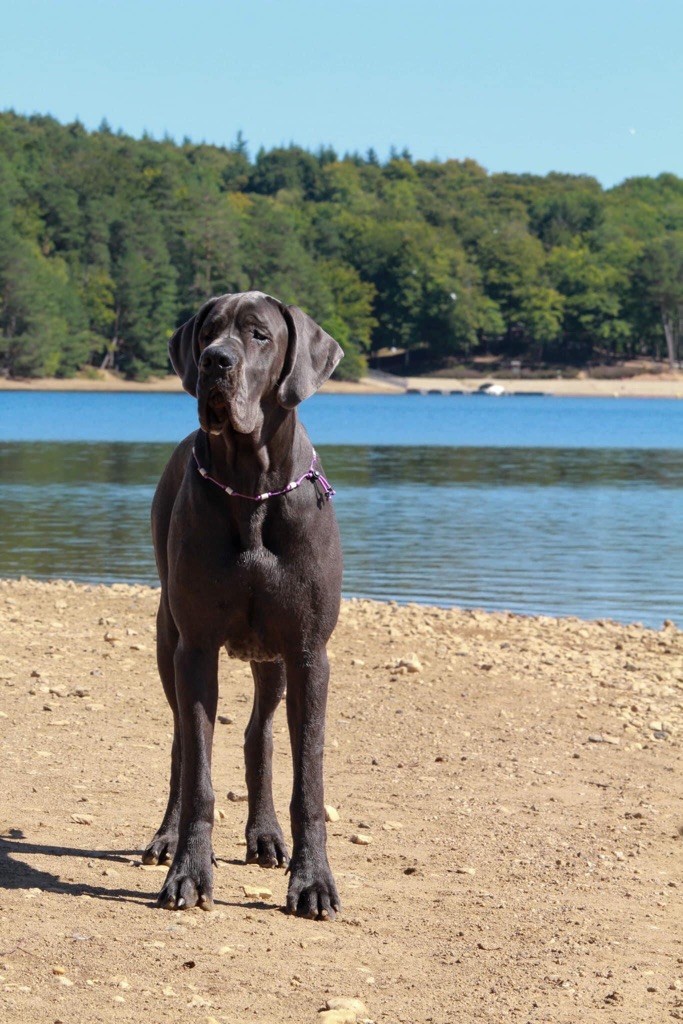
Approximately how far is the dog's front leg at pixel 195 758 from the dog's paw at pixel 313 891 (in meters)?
0.31

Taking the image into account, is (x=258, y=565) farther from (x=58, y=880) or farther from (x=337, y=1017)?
(x=337, y=1017)

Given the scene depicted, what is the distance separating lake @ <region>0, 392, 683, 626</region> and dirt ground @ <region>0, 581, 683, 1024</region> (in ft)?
23.5

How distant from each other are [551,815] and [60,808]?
234 centimetres

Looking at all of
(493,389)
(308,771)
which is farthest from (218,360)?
(493,389)

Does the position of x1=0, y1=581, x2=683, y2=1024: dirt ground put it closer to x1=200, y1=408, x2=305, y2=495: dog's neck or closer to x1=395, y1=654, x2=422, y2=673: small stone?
x1=395, y1=654, x2=422, y2=673: small stone

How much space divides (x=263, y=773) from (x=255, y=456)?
153cm

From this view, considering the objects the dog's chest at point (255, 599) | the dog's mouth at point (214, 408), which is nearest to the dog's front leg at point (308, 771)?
the dog's chest at point (255, 599)

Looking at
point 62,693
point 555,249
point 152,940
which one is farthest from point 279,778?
point 555,249

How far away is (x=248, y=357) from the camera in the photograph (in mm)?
5551

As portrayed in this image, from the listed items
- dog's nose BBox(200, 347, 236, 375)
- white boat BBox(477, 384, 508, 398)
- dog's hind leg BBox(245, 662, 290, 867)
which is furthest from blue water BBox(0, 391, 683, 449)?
dog's nose BBox(200, 347, 236, 375)

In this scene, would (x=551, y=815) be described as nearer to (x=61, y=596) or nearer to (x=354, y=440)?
(x=61, y=596)

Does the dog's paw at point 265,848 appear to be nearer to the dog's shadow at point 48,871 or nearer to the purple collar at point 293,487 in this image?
the dog's shadow at point 48,871

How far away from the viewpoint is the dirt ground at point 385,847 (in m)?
4.98

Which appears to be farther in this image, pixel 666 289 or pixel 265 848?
pixel 666 289
